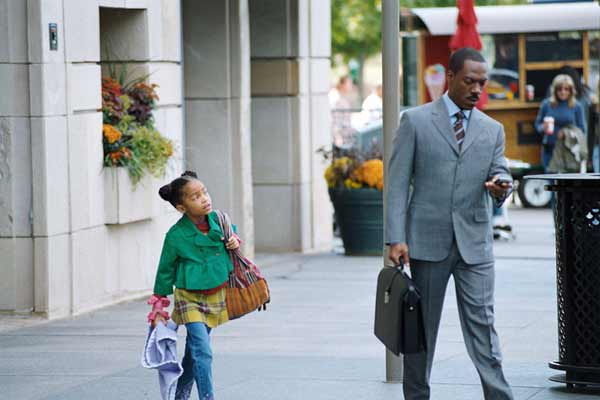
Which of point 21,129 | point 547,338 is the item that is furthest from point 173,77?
point 547,338

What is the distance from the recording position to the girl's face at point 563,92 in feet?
58.0

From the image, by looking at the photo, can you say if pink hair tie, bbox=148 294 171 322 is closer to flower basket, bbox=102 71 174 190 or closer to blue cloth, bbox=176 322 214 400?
blue cloth, bbox=176 322 214 400

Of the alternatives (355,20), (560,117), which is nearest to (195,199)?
(560,117)

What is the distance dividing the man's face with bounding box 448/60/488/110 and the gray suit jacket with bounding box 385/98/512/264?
0.27 feet

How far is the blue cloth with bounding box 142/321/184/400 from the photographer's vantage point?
6703 millimetres

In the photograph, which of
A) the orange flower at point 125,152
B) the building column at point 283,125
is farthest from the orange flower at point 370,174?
the orange flower at point 125,152

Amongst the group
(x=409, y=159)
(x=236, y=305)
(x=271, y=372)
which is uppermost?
(x=409, y=159)

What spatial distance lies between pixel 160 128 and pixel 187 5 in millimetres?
2518

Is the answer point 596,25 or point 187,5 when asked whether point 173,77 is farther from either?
point 596,25

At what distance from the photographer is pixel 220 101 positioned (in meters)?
14.2

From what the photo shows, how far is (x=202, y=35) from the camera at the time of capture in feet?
46.5

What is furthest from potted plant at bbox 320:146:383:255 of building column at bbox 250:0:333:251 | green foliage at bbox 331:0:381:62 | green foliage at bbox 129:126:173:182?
green foliage at bbox 331:0:381:62

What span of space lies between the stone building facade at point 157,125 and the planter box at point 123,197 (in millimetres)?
12

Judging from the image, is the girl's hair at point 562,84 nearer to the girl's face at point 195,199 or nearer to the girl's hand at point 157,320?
the girl's face at point 195,199
